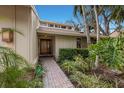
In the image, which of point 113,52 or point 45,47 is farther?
point 45,47

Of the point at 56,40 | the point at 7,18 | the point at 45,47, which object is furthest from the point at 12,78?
the point at 45,47

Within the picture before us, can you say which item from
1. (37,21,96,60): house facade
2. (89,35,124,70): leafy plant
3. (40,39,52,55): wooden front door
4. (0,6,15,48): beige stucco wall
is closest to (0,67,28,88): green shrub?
(89,35,124,70): leafy plant

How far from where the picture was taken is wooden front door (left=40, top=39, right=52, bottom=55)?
20328mm

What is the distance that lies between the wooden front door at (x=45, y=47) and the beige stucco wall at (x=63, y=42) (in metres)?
2.76

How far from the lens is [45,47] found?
2070 cm

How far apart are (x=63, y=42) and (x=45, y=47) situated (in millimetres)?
3662

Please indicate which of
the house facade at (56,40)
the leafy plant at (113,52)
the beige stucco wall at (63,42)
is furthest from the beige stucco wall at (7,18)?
the beige stucco wall at (63,42)

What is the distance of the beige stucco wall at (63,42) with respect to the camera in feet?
56.4

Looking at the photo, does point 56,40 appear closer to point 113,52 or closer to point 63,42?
point 63,42

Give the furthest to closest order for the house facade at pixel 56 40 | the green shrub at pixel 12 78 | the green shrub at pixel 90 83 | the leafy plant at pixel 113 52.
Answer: the house facade at pixel 56 40 → the leafy plant at pixel 113 52 → the green shrub at pixel 90 83 → the green shrub at pixel 12 78

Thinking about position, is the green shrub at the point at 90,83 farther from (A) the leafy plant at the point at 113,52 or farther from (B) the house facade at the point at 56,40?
(B) the house facade at the point at 56,40

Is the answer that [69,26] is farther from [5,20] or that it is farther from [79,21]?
[5,20]
